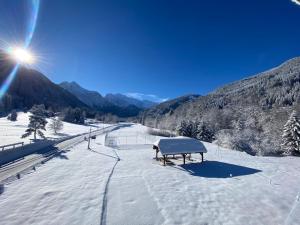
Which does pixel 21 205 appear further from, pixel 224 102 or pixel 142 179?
pixel 224 102

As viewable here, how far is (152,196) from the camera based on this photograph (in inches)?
604

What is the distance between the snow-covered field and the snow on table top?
2208 mm

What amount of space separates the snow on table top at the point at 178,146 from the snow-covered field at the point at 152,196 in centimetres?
221

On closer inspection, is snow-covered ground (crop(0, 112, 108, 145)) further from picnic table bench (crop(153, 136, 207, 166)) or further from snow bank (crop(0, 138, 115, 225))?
picnic table bench (crop(153, 136, 207, 166))

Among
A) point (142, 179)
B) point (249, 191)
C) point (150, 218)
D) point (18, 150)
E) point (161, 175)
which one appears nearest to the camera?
point (150, 218)

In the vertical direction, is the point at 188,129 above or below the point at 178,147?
above

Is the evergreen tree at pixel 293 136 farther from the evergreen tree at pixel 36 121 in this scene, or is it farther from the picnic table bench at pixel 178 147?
the evergreen tree at pixel 36 121

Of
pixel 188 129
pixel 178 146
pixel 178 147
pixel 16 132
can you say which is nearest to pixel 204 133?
pixel 188 129

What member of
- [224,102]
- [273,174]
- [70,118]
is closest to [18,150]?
[273,174]

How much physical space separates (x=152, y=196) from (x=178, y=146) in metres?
11.7

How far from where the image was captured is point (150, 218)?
1209 centimetres

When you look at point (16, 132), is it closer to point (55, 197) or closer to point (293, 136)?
point (55, 197)

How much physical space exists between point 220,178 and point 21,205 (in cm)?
1646

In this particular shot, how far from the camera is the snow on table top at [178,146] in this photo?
2570 centimetres
